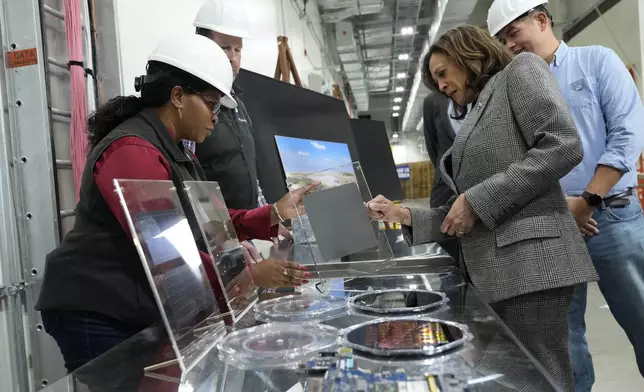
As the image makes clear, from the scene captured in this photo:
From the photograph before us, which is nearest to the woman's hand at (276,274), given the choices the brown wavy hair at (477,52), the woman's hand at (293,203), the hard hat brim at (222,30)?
the woman's hand at (293,203)

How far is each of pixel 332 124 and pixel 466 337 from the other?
2343mm

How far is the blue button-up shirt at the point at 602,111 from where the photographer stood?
160cm

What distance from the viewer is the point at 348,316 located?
0.95 meters

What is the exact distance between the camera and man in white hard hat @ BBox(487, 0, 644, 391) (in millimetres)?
1589

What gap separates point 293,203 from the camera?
1388 millimetres

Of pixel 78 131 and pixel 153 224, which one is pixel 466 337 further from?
pixel 78 131

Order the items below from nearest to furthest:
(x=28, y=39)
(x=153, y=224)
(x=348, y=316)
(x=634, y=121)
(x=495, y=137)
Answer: (x=153, y=224)
(x=348, y=316)
(x=495, y=137)
(x=634, y=121)
(x=28, y=39)

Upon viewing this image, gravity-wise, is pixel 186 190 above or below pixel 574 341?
above

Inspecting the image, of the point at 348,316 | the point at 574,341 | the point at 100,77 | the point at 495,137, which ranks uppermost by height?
the point at 100,77

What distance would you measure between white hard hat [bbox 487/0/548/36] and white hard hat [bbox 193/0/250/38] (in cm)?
99

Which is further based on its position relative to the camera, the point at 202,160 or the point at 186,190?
the point at 202,160

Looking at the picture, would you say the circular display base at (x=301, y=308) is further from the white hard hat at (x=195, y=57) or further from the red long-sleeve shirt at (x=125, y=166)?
the white hard hat at (x=195, y=57)

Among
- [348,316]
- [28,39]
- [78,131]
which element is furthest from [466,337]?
[28,39]

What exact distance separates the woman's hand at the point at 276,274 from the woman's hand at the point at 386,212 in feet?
0.99
